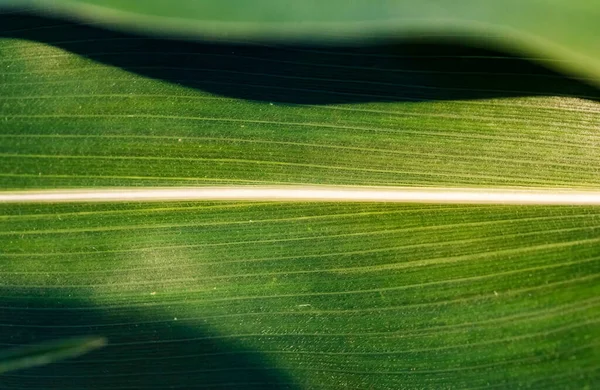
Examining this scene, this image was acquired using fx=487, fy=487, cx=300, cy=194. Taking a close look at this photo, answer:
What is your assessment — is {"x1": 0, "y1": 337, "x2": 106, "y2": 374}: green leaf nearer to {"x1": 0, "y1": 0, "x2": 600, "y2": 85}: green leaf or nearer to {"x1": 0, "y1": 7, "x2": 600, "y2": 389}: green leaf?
{"x1": 0, "y1": 7, "x2": 600, "y2": 389}: green leaf

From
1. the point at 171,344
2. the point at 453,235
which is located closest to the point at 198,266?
the point at 171,344

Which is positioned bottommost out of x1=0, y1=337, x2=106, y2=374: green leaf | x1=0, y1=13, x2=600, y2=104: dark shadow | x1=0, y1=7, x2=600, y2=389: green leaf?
x1=0, y1=337, x2=106, y2=374: green leaf

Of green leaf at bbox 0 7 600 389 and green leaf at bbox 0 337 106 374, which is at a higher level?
green leaf at bbox 0 7 600 389

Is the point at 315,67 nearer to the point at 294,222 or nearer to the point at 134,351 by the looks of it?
the point at 294,222

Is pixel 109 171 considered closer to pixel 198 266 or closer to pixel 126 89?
pixel 126 89

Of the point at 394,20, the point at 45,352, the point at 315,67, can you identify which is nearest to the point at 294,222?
the point at 315,67

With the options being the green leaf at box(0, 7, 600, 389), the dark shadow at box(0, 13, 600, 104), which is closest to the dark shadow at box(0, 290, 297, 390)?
the green leaf at box(0, 7, 600, 389)
